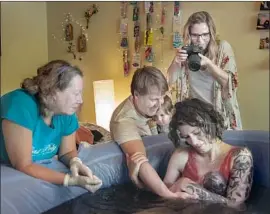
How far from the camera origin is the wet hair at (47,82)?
25.3 inches

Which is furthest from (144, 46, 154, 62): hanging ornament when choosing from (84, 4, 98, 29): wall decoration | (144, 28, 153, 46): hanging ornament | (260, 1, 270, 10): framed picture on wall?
(260, 1, 270, 10): framed picture on wall

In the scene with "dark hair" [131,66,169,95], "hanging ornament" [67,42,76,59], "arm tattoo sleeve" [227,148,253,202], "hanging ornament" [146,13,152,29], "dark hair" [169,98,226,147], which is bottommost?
"arm tattoo sleeve" [227,148,253,202]

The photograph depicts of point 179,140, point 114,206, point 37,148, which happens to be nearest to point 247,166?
point 179,140

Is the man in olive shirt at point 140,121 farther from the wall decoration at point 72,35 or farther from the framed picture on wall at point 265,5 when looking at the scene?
the framed picture on wall at point 265,5

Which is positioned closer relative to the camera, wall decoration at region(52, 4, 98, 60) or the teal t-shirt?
the teal t-shirt

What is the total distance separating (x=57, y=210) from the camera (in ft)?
2.27

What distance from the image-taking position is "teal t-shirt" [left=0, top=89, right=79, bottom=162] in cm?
62

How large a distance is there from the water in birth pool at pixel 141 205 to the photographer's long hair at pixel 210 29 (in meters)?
0.24

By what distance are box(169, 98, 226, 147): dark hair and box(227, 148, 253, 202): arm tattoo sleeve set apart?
2.0 inches

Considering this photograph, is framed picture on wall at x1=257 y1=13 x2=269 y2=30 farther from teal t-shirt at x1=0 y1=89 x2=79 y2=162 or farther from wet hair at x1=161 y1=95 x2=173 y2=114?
teal t-shirt at x1=0 y1=89 x2=79 y2=162

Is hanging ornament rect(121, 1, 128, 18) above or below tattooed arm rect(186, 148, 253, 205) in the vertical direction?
above

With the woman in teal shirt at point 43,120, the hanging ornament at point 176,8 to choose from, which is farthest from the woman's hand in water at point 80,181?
the hanging ornament at point 176,8

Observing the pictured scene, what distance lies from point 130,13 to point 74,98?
20 cm

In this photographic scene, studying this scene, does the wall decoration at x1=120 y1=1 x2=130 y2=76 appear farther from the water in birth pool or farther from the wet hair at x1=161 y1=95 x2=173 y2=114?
the water in birth pool
